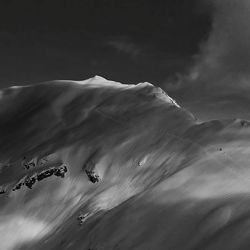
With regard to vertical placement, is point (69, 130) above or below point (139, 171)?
above

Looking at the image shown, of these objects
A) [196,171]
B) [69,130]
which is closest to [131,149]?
[69,130]

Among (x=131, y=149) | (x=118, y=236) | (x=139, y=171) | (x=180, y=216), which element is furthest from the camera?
(x=131, y=149)

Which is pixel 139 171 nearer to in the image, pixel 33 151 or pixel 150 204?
pixel 150 204

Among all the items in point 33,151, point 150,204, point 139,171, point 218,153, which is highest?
point 33,151

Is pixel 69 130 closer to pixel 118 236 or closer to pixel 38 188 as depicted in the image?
pixel 38 188

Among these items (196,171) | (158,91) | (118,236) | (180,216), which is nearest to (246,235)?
(180,216)

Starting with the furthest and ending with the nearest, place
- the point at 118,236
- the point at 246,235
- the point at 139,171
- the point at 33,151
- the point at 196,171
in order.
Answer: the point at 33,151 < the point at 139,171 < the point at 196,171 < the point at 118,236 < the point at 246,235

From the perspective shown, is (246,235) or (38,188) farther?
(38,188)
